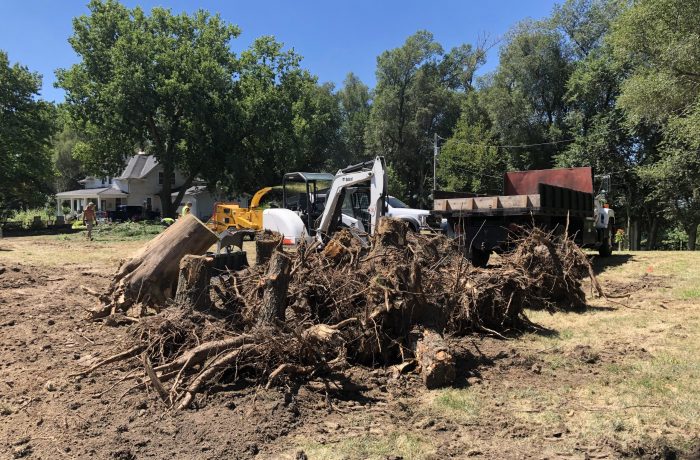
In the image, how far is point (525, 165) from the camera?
3697 centimetres

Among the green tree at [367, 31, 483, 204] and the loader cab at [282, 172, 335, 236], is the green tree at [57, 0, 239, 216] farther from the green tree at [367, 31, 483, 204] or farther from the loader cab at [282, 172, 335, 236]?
the loader cab at [282, 172, 335, 236]

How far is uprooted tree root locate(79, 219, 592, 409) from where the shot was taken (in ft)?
15.3

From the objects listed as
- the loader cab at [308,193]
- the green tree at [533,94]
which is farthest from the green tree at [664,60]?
the green tree at [533,94]

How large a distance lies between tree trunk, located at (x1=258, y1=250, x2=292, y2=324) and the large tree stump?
253 centimetres

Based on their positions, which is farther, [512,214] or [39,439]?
[512,214]

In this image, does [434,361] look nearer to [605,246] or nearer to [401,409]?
[401,409]

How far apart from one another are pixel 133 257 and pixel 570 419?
246 inches

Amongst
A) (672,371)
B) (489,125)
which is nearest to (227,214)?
(672,371)

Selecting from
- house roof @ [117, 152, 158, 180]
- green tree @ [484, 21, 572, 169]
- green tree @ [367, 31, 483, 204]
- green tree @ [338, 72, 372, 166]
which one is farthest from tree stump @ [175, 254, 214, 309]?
house roof @ [117, 152, 158, 180]

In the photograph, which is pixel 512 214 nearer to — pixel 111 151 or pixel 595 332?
pixel 595 332

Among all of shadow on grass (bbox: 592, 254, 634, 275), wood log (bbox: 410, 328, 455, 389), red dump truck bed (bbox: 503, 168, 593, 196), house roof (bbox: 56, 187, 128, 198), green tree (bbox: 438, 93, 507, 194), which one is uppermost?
green tree (bbox: 438, 93, 507, 194)

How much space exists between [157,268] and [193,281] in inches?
82.3

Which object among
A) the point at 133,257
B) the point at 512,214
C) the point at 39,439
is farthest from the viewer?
the point at 512,214

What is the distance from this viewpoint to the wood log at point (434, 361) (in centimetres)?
473
